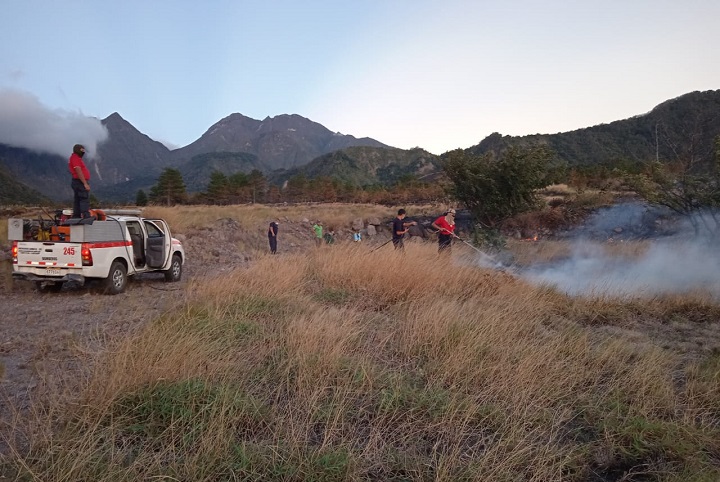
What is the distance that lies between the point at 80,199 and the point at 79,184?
0.29 meters

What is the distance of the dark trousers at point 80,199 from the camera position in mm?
7871

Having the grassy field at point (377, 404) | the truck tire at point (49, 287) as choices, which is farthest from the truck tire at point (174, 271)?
the grassy field at point (377, 404)

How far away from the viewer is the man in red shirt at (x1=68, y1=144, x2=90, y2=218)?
7.77 m

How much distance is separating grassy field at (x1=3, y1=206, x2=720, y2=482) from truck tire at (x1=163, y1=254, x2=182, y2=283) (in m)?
5.53

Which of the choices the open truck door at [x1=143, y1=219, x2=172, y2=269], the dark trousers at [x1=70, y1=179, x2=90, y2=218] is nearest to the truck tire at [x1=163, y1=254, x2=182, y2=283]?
the open truck door at [x1=143, y1=219, x2=172, y2=269]

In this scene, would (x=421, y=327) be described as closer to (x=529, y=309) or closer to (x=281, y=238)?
(x=529, y=309)

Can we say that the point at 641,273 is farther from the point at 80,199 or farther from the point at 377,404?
the point at 80,199

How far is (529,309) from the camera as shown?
565 cm

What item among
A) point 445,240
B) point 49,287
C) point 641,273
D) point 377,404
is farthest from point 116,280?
point 641,273

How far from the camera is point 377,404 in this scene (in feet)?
9.87

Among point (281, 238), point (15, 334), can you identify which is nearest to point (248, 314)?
point (15, 334)

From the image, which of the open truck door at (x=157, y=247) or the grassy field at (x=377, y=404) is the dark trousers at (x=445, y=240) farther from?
the open truck door at (x=157, y=247)

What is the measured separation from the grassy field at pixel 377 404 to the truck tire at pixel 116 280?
3.99 metres

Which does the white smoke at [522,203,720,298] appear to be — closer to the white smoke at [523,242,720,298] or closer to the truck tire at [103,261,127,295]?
the white smoke at [523,242,720,298]
